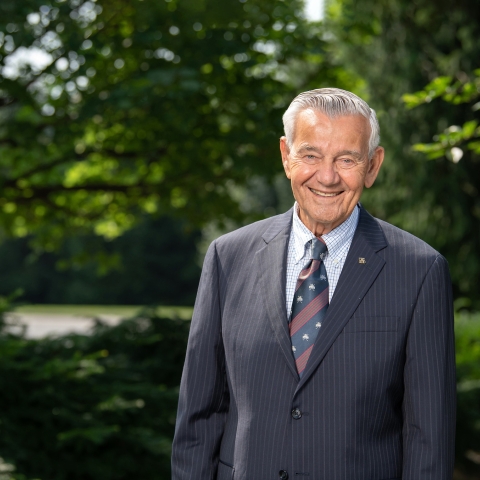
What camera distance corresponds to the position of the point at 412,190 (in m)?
15.6

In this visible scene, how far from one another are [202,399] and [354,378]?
43cm

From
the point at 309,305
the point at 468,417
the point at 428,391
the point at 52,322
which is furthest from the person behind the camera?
the point at 52,322

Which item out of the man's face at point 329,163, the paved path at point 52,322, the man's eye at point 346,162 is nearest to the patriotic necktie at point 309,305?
the man's face at point 329,163

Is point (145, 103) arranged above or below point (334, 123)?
above

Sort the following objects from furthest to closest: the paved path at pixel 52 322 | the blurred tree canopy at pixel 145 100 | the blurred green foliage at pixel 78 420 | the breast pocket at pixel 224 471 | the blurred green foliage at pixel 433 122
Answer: the paved path at pixel 52 322
the blurred green foliage at pixel 433 122
the blurred tree canopy at pixel 145 100
the blurred green foliage at pixel 78 420
the breast pocket at pixel 224 471

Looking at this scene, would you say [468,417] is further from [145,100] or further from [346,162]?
[346,162]

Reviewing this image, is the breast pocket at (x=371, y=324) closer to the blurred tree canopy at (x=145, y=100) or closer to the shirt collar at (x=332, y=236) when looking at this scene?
the shirt collar at (x=332, y=236)

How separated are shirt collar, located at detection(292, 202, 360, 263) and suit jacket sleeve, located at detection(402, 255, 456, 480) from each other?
256 mm

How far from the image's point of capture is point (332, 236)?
6.45ft

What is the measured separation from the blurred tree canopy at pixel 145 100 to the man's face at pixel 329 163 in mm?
3178

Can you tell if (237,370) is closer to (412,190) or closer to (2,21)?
(2,21)

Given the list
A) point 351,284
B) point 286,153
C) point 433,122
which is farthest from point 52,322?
point 351,284

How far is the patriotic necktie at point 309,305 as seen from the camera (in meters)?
1.85

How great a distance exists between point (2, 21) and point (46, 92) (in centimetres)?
184
